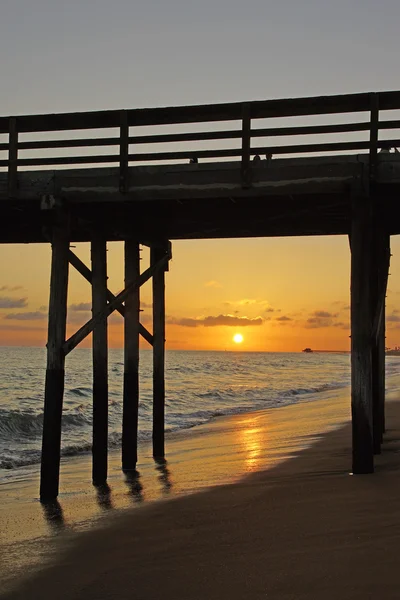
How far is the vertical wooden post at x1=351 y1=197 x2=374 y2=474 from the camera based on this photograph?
913cm

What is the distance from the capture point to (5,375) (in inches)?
2051

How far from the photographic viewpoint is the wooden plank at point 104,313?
32.9 ft

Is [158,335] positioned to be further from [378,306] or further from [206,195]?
[206,195]

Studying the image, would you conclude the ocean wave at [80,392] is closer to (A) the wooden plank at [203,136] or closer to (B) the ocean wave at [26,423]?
(B) the ocean wave at [26,423]

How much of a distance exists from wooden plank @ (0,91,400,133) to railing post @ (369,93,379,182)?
0.23ft

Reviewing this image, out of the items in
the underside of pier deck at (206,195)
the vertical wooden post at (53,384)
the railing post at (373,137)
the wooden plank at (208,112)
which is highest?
the wooden plank at (208,112)

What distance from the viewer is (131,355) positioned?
12492 mm

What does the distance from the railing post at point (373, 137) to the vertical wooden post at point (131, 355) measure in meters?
4.59

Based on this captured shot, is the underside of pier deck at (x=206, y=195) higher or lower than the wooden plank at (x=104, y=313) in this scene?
higher

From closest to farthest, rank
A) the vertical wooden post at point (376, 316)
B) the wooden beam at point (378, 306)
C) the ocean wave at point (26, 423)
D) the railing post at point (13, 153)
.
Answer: the railing post at point (13, 153), the vertical wooden post at point (376, 316), the wooden beam at point (378, 306), the ocean wave at point (26, 423)

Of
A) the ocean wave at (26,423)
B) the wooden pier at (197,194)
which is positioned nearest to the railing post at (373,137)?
the wooden pier at (197,194)

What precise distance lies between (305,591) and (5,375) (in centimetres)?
4883

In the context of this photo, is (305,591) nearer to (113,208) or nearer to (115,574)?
(115,574)

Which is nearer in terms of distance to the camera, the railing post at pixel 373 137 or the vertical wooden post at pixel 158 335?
the railing post at pixel 373 137
